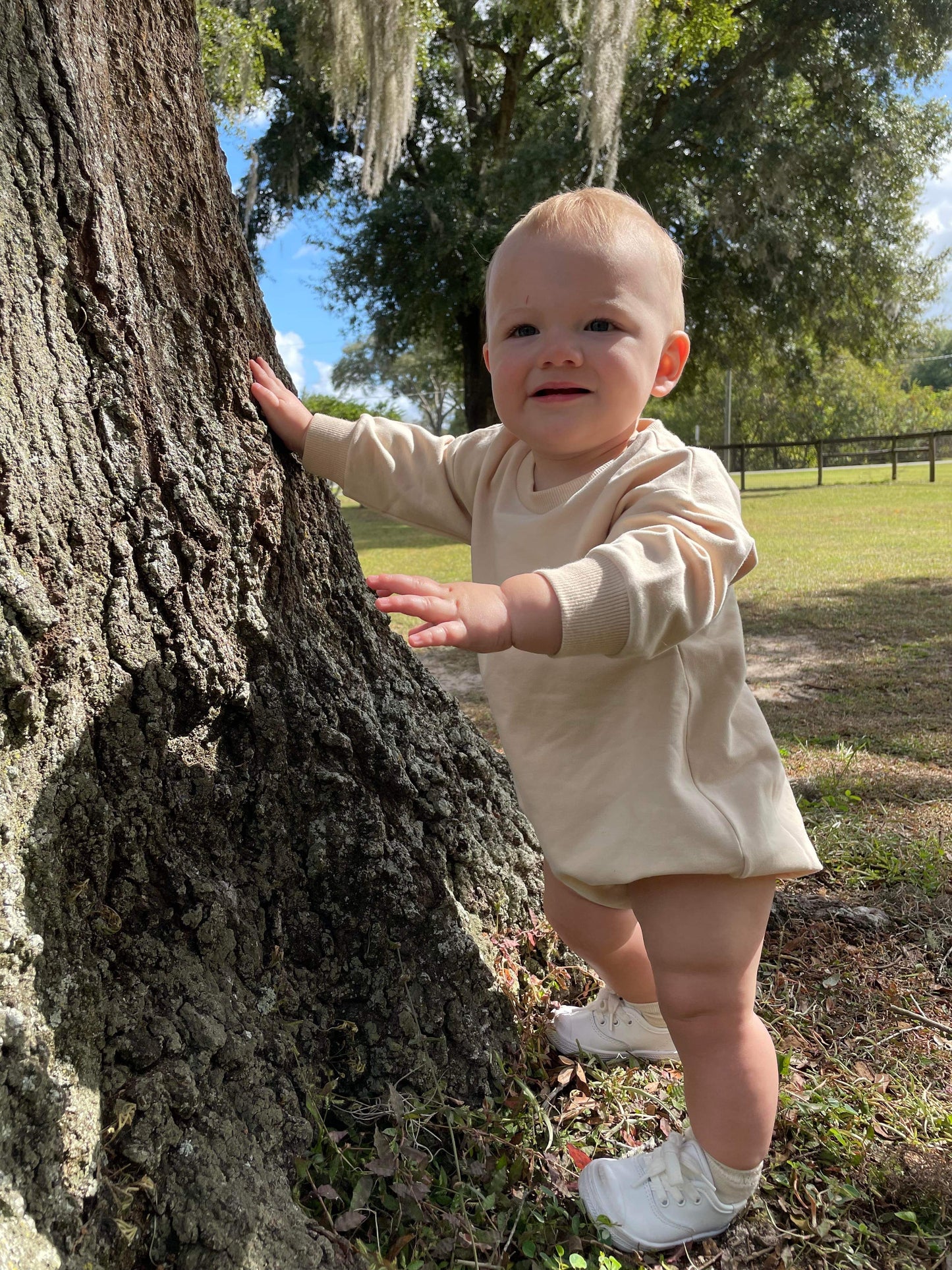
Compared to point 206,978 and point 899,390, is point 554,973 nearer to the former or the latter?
point 206,978

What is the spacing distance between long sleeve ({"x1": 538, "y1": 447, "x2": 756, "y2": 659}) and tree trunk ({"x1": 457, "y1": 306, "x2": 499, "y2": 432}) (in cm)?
1343

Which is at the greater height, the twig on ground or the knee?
the knee

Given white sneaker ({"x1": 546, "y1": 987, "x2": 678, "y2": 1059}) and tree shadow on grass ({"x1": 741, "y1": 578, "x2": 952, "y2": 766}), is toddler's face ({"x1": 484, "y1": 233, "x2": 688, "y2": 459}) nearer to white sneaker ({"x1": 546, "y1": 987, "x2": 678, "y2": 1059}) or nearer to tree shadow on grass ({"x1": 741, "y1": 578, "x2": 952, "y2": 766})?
Answer: white sneaker ({"x1": 546, "y1": 987, "x2": 678, "y2": 1059})

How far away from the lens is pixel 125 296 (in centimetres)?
149

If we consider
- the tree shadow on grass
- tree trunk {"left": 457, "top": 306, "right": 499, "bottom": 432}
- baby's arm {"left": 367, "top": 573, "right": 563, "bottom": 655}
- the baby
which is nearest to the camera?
baby's arm {"left": 367, "top": 573, "right": 563, "bottom": 655}

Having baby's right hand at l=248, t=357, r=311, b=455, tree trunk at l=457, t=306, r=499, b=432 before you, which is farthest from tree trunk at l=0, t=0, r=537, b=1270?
tree trunk at l=457, t=306, r=499, b=432

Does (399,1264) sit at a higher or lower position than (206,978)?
lower

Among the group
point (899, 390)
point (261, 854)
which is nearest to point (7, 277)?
point (261, 854)

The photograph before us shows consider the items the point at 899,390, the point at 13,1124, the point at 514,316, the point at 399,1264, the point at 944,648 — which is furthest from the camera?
the point at 899,390

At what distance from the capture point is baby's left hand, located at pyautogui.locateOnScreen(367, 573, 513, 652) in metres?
1.17

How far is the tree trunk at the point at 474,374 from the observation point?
1478 centimetres

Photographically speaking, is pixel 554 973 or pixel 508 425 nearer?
pixel 508 425

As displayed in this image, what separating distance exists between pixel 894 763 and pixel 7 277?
3.32 meters

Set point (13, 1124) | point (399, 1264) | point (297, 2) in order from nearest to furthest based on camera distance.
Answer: point (13, 1124), point (399, 1264), point (297, 2)
